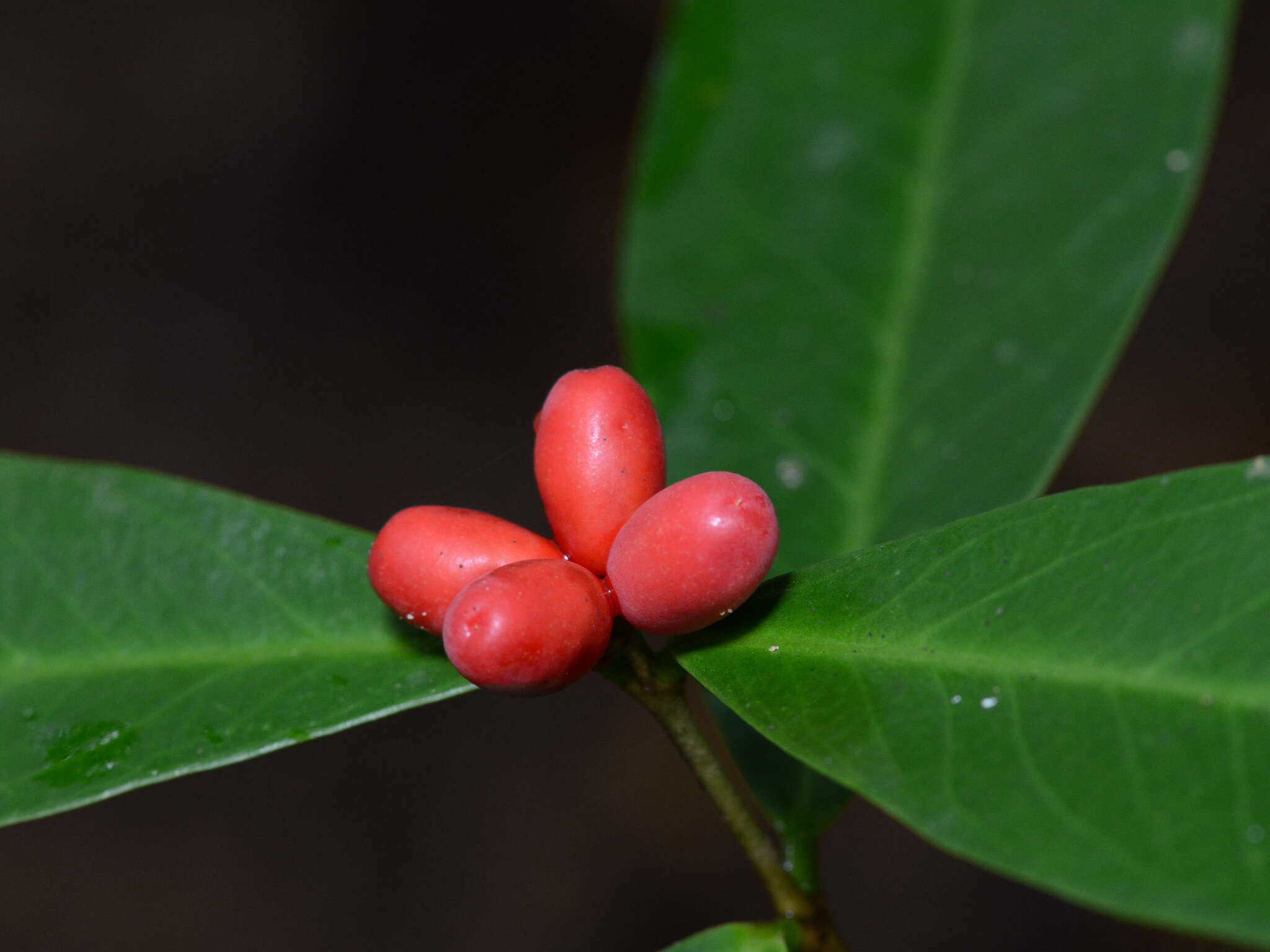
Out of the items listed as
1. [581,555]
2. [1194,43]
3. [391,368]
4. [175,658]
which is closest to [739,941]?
[581,555]

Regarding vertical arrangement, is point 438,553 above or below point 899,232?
below

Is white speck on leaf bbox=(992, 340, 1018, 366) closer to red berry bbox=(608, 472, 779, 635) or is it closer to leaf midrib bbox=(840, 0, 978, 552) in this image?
leaf midrib bbox=(840, 0, 978, 552)

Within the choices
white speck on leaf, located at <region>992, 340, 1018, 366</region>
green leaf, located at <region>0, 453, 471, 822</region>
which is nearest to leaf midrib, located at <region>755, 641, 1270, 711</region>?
green leaf, located at <region>0, 453, 471, 822</region>

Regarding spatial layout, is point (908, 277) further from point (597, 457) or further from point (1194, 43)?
point (597, 457)

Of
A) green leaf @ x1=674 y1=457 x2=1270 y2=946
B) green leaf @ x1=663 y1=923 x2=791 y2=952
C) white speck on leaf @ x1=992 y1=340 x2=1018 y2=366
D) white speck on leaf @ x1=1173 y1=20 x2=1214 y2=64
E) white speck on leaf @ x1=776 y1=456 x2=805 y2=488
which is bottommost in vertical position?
green leaf @ x1=663 y1=923 x2=791 y2=952

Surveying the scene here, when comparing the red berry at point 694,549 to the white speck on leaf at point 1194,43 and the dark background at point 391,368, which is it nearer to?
the white speck on leaf at point 1194,43
